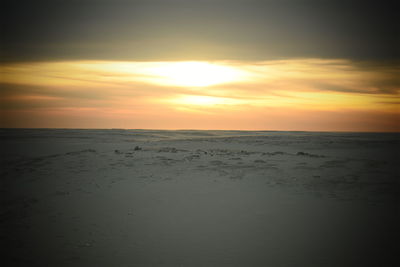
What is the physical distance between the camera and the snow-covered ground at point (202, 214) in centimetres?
628

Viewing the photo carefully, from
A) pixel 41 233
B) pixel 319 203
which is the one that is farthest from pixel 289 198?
pixel 41 233

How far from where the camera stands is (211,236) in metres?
7.14

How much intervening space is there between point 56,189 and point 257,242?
8707mm

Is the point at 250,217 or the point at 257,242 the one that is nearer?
the point at 257,242

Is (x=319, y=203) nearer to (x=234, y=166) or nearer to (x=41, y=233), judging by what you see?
(x=234, y=166)

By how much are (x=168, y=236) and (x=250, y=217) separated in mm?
2667

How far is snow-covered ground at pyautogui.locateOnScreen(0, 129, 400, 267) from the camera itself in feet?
20.6

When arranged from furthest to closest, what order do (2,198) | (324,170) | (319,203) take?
1. (324,170)
2. (2,198)
3. (319,203)

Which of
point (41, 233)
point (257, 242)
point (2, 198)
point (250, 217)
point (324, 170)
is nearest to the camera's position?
point (257, 242)

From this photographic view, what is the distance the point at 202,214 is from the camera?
28.1ft

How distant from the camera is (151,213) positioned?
873 cm

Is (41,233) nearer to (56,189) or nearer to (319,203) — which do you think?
(56,189)

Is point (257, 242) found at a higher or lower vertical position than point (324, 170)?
lower

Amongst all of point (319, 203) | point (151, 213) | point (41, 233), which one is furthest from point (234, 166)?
point (41, 233)
